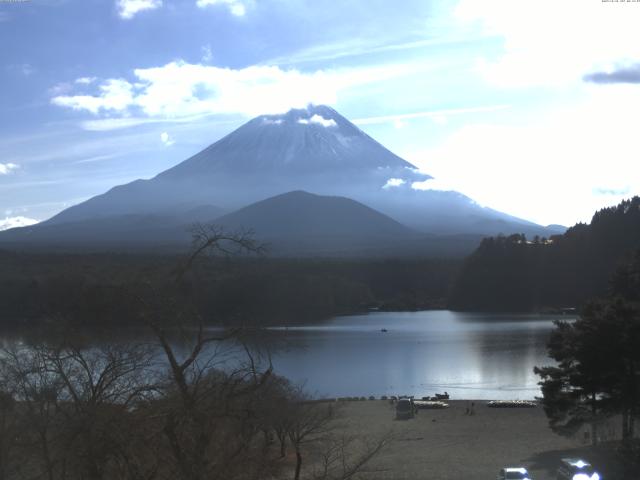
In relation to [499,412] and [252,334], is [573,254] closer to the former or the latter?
[499,412]

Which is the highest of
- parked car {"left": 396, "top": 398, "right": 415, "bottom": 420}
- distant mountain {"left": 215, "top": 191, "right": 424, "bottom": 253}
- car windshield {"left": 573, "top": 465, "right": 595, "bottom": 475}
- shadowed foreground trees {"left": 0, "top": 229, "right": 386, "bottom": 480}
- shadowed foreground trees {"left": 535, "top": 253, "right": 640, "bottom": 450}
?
distant mountain {"left": 215, "top": 191, "right": 424, "bottom": 253}

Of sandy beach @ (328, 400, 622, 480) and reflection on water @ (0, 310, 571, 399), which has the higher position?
sandy beach @ (328, 400, 622, 480)

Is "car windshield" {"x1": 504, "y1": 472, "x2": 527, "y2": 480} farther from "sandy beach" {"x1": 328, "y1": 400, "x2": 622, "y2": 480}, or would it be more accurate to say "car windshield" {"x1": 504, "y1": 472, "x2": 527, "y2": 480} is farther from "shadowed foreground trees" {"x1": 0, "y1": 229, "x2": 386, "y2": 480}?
"shadowed foreground trees" {"x1": 0, "y1": 229, "x2": 386, "y2": 480}

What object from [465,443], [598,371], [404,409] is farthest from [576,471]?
[404,409]

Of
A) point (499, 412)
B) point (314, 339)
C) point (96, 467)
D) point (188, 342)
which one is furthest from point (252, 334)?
point (314, 339)

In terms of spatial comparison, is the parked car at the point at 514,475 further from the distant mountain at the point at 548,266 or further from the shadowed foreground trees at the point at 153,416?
the distant mountain at the point at 548,266

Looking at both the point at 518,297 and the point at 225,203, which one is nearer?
the point at 518,297

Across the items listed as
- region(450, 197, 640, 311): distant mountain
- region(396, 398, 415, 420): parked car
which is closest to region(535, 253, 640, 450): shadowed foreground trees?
region(396, 398, 415, 420): parked car

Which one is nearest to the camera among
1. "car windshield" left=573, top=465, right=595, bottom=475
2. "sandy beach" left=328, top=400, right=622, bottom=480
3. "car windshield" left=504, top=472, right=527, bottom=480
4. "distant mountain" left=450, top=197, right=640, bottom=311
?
"car windshield" left=573, top=465, right=595, bottom=475
